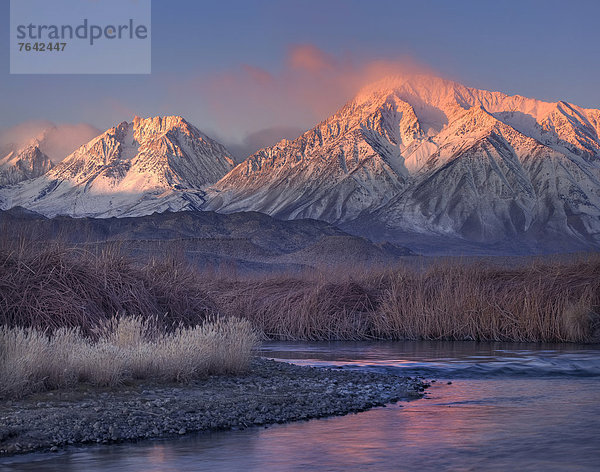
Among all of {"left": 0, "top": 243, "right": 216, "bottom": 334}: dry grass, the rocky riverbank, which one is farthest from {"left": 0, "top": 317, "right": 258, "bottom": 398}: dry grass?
{"left": 0, "top": 243, "right": 216, "bottom": 334}: dry grass

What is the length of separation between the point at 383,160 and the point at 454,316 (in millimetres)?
168576

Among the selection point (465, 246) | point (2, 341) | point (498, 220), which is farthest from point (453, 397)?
point (498, 220)

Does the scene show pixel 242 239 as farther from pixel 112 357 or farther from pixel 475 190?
pixel 475 190

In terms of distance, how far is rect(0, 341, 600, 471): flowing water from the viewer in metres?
11.4

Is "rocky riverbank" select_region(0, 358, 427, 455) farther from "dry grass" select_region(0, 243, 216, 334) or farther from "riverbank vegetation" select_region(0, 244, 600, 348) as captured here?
"riverbank vegetation" select_region(0, 244, 600, 348)

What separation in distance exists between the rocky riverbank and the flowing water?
0.34 meters

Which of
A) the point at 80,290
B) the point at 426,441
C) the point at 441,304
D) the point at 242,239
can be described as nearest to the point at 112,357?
the point at 80,290

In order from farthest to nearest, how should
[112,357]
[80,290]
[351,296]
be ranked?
[351,296]
[80,290]
[112,357]

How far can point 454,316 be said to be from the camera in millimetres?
28453

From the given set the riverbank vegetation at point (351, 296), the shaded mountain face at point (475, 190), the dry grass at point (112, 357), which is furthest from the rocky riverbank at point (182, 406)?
the shaded mountain face at point (475, 190)

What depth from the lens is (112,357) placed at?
604 inches

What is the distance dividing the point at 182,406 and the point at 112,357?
200 cm

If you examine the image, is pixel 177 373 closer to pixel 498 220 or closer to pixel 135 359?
pixel 135 359

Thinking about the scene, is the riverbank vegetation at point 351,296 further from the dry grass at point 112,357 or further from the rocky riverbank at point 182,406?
the rocky riverbank at point 182,406
